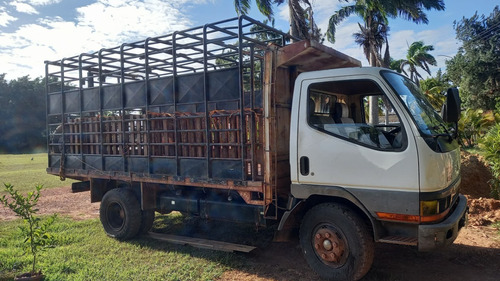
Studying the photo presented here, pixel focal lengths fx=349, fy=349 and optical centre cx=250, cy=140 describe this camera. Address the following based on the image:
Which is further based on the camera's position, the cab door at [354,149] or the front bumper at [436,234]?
the cab door at [354,149]

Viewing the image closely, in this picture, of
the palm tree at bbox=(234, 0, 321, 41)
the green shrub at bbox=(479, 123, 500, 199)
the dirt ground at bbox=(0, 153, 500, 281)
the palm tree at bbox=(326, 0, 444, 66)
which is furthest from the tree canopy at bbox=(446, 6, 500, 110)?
the dirt ground at bbox=(0, 153, 500, 281)

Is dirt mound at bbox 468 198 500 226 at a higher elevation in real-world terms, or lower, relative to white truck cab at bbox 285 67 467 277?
lower

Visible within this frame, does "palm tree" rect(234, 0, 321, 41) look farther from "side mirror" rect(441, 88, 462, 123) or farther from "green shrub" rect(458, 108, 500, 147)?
"side mirror" rect(441, 88, 462, 123)

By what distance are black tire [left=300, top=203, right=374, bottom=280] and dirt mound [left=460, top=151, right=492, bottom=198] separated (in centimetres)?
684

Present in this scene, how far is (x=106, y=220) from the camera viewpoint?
649 centimetres

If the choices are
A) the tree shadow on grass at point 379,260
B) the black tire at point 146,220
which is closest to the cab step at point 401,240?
the tree shadow on grass at point 379,260

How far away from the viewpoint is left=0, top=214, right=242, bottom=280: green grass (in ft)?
15.2

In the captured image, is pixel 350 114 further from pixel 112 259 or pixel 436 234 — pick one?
pixel 112 259

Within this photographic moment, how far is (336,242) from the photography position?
4.07 meters

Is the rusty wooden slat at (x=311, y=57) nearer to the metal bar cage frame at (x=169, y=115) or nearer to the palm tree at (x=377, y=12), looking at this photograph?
the metal bar cage frame at (x=169, y=115)

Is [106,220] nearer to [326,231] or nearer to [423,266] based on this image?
[326,231]

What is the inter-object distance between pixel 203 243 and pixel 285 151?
211 centimetres

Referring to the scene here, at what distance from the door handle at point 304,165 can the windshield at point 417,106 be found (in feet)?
4.24

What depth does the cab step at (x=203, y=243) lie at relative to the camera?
17.0 feet
